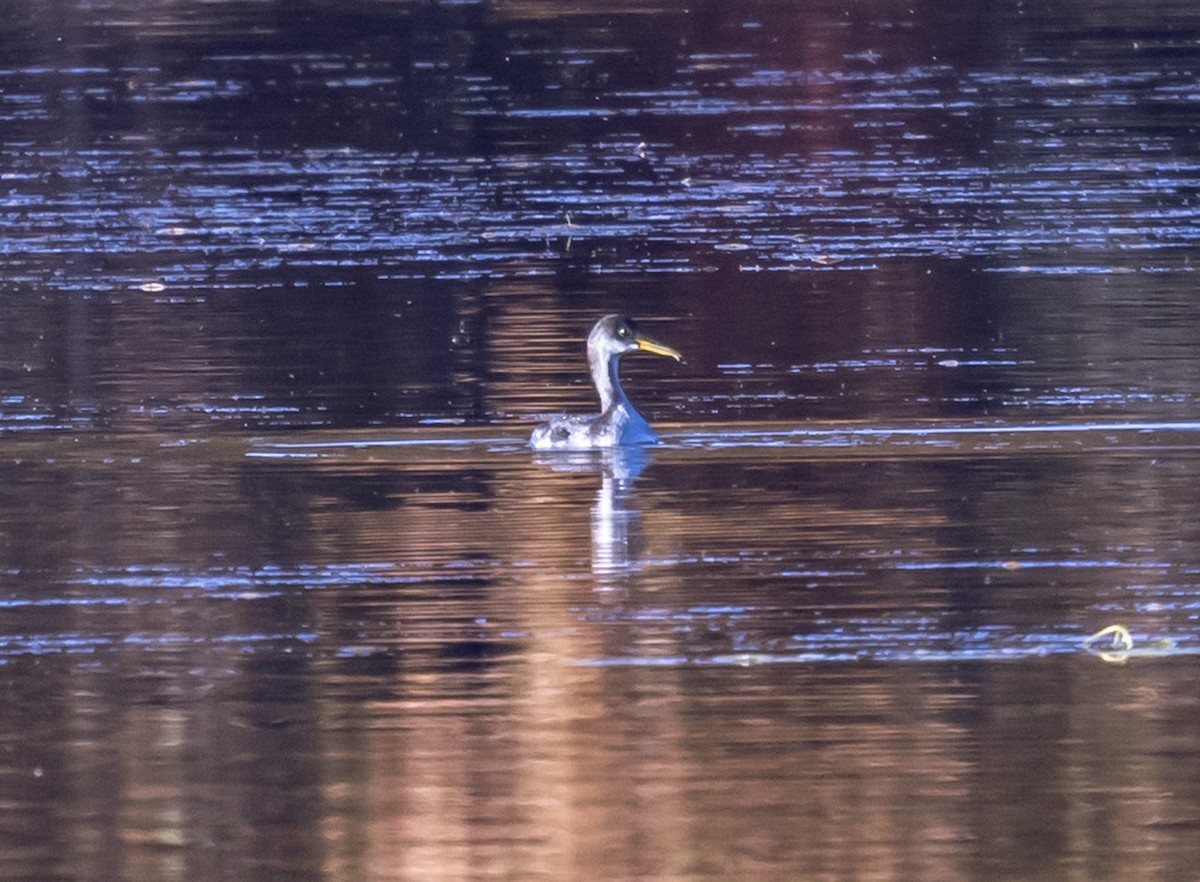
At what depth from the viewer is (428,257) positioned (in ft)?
69.6

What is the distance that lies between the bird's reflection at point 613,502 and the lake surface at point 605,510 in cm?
4

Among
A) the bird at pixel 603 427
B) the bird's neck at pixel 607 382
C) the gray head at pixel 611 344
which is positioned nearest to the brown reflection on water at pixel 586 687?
the bird at pixel 603 427

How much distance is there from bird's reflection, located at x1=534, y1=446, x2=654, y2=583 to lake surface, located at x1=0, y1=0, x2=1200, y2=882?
36 millimetres

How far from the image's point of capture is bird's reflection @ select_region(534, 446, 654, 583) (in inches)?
455

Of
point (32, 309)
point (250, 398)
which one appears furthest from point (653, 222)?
point (250, 398)

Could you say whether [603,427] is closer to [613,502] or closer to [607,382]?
[607,382]

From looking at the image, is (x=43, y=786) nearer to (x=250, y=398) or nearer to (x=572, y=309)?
(x=250, y=398)

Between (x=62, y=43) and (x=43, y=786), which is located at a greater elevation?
(x=62, y=43)

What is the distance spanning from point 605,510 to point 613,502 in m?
0.20

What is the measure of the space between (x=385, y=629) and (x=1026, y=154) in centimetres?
1730

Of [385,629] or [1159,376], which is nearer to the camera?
[385,629]

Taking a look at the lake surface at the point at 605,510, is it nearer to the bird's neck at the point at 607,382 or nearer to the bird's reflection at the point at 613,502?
the bird's reflection at the point at 613,502

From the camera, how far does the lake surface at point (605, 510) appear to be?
8188mm

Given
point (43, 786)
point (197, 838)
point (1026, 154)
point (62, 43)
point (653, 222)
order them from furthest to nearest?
point (62, 43), point (1026, 154), point (653, 222), point (43, 786), point (197, 838)
